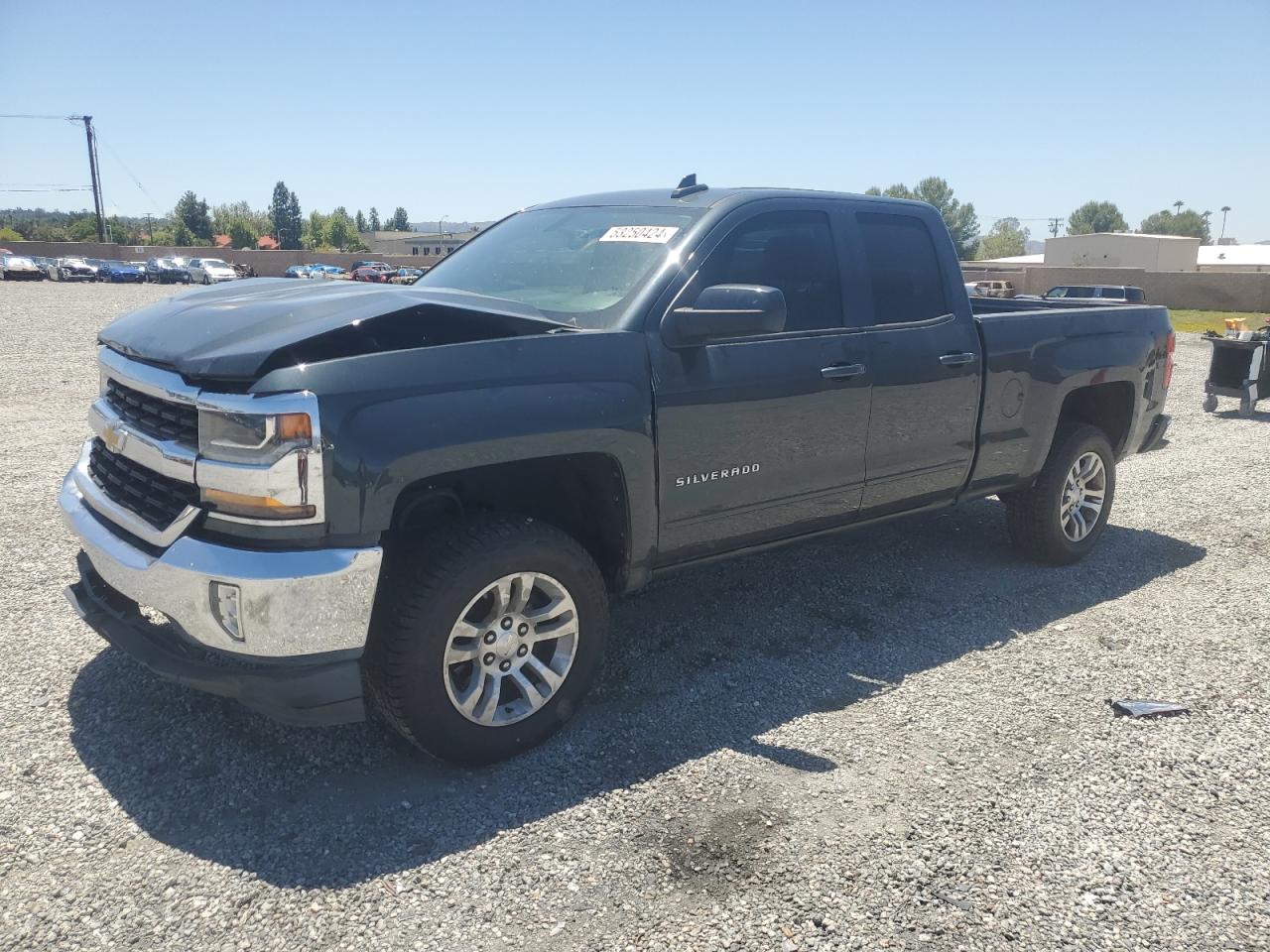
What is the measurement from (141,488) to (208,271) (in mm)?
49177

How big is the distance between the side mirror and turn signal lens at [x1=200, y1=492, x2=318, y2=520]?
1411 mm

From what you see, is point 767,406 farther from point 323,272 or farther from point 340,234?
point 340,234

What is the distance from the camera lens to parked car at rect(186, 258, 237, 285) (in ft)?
153

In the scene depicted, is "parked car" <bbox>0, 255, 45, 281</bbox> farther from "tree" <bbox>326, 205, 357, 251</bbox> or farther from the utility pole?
"tree" <bbox>326, 205, 357, 251</bbox>

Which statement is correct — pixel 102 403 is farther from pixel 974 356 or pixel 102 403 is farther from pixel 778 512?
pixel 974 356

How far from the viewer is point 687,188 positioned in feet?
14.0

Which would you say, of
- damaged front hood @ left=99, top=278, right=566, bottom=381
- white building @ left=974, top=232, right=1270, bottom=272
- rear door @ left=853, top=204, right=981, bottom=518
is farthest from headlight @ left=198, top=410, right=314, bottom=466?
white building @ left=974, top=232, right=1270, bottom=272

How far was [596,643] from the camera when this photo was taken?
349 centimetres

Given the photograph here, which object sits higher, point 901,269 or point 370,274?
point 370,274

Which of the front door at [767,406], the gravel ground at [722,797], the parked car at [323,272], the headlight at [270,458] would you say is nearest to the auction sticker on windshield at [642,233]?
the front door at [767,406]

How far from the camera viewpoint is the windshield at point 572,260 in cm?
373

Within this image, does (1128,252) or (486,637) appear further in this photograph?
(1128,252)

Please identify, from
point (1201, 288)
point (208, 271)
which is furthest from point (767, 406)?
point (208, 271)

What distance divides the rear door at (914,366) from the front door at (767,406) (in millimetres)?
150
